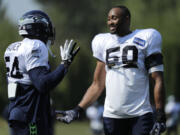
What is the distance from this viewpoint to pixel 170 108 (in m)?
17.8

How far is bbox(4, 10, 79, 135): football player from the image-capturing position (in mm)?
5996

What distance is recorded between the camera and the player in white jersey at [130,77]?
→ 21.0 feet

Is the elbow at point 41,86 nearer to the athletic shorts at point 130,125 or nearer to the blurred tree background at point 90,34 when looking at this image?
the athletic shorts at point 130,125

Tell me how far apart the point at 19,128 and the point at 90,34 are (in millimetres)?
43669

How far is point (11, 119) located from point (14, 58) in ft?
1.97

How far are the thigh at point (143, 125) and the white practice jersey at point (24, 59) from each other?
112cm

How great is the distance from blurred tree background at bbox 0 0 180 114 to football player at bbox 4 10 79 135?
13007 mm

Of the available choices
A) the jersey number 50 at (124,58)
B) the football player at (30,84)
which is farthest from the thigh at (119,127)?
the football player at (30,84)

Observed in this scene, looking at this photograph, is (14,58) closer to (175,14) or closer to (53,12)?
(175,14)

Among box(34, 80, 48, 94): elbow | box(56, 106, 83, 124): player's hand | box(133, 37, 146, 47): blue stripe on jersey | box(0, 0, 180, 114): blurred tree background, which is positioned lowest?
box(0, 0, 180, 114): blurred tree background

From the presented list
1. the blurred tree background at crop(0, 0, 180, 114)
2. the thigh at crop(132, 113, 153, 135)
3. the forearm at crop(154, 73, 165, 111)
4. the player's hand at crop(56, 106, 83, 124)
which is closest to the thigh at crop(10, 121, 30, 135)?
the player's hand at crop(56, 106, 83, 124)

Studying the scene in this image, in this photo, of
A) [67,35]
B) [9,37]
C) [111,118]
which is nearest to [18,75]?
[111,118]

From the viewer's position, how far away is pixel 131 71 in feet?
21.1

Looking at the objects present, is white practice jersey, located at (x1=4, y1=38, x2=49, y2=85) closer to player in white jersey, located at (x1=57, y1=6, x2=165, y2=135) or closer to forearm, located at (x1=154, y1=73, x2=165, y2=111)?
player in white jersey, located at (x1=57, y1=6, x2=165, y2=135)
